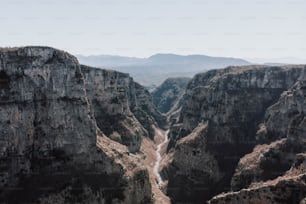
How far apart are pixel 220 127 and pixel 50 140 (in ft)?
211

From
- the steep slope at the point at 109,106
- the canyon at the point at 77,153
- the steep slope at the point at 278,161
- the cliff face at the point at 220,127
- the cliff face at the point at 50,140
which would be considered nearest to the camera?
the steep slope at the point at 278,161

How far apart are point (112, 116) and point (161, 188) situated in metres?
31.0

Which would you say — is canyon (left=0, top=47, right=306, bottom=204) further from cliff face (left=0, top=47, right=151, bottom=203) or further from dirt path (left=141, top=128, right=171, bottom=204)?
dirt path (left=141, top=128, right=171, bottom=204)

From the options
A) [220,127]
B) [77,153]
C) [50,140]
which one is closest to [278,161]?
[220,127]

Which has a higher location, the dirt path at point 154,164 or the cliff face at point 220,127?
the cliff face at point 220,127

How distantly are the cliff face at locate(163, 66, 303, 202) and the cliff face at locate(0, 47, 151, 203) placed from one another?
3309 centimetres

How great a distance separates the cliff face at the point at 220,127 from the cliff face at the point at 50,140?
33.1 metres

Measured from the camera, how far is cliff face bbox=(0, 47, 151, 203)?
9288 centimetres

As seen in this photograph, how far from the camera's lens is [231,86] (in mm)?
157125

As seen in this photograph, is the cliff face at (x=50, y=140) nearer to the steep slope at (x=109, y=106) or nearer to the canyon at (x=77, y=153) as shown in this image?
the canyon at (x=77, y=153)

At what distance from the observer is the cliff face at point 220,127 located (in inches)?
5133

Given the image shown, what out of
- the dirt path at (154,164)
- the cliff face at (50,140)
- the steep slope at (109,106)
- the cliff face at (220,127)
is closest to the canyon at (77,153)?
the cliff face at (50,140)

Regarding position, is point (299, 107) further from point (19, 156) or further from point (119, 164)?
point (19, 156)

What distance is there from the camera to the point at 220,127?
14562cm
